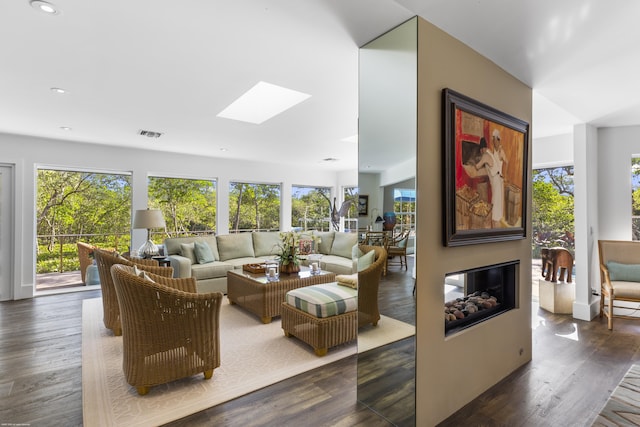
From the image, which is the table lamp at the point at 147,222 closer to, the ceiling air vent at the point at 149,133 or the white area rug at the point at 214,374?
the ceiling air vent at the point at 149,133

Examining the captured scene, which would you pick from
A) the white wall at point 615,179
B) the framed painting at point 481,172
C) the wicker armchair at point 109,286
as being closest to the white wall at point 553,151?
the white wall at point 615,179

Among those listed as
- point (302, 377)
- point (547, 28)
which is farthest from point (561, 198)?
point (302, 377)

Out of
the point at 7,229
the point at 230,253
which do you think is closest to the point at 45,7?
the point at 230,253

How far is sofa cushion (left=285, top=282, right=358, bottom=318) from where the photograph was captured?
2.94m

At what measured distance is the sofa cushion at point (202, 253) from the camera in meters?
5.23

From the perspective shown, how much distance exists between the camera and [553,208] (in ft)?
15.8

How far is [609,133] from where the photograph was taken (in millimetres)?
4238

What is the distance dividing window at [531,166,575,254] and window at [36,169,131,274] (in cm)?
682

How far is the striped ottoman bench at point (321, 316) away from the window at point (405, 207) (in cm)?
130

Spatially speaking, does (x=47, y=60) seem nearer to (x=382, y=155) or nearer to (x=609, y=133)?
(x=382, y=155)

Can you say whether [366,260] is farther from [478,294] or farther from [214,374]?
[214,374]

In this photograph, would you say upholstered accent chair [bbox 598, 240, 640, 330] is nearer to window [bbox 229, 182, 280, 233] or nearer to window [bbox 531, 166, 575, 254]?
window [bbox 531, 166, 575, 254]

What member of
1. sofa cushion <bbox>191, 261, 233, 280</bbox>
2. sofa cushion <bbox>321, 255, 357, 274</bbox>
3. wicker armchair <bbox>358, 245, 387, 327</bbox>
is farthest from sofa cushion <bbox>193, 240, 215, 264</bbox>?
wicker armchair <bbox>358, 245, 387, 327</bbox>

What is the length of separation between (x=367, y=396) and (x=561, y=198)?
4.37 m
